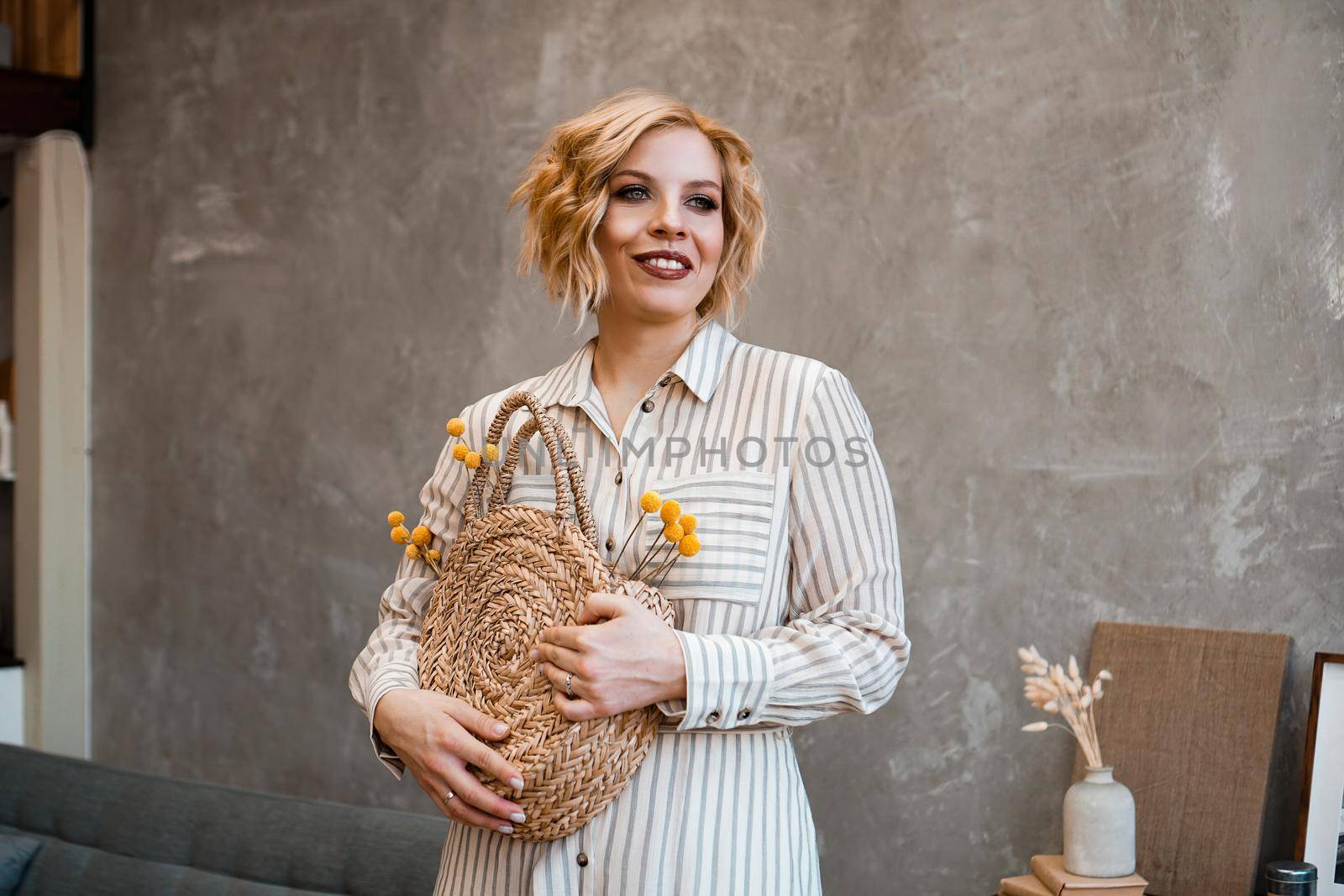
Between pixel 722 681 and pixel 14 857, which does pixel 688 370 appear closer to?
pixel 722 681

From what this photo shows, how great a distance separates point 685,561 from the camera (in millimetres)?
1314

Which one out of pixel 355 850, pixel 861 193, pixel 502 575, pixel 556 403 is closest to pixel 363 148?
pixel 861 193

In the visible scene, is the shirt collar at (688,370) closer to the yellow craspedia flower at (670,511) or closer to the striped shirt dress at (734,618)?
the striped shirt dress at (734,618)

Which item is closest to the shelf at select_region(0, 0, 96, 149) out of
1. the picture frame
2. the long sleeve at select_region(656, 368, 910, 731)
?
the long sleeve at select_region(656, 368, 910, 731)

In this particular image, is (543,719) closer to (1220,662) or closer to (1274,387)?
(1220,662)

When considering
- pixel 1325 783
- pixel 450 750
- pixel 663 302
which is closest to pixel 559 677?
pixel 450 750

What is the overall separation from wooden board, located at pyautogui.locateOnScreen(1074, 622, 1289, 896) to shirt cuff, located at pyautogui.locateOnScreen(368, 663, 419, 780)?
1.09m

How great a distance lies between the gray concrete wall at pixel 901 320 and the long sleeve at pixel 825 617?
823 millimetres

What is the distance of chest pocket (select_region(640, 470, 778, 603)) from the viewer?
1311mm

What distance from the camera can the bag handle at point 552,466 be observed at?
1300 millimetres

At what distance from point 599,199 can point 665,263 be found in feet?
0.32

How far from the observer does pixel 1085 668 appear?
2.04 metres

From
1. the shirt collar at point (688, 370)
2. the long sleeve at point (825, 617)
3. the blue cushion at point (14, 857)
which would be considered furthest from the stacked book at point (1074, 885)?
the blue cushion at point (14, 857)

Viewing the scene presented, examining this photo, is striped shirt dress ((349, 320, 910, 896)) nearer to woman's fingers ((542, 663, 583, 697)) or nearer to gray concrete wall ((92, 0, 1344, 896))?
woman's fingers ((542, 663, 583, 697))
